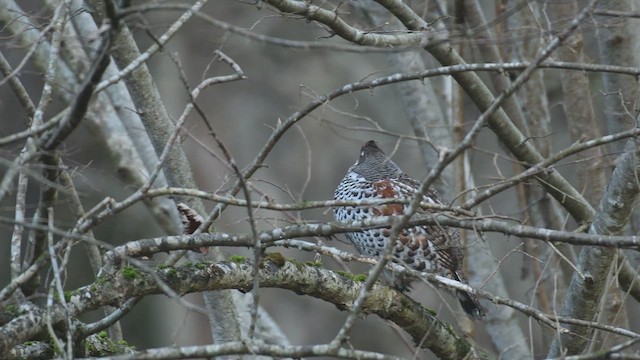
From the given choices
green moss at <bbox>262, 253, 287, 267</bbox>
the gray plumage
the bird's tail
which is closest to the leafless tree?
green moss at <bbox>262, 253, 287, 267</bbox>

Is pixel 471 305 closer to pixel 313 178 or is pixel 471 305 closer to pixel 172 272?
pixel 172 272

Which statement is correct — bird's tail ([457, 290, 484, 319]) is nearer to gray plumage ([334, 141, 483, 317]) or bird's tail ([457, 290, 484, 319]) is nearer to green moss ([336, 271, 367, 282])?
gray plumage ([334, 141, 483, 317])

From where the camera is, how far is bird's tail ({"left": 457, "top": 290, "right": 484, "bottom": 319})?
18.9 feet

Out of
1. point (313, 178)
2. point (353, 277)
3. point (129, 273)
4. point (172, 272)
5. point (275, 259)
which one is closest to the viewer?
point (129, 273)

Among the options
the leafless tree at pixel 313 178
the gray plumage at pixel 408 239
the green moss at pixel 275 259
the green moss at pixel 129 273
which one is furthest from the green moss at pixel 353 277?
the green moss at pixel 129 273

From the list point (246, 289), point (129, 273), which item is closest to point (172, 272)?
point (129, 273)

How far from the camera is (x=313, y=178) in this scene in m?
13.4

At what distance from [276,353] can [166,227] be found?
4.37 metres

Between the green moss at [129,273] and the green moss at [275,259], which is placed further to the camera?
the green moss at [275,259]

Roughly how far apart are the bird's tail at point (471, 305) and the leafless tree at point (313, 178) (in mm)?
111

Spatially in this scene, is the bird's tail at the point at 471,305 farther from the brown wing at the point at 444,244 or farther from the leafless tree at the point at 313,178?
the brown wing at the point at 444,244

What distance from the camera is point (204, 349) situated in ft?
9.91

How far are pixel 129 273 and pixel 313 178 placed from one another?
31.8 ft

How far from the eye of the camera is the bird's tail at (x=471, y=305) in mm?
5755
